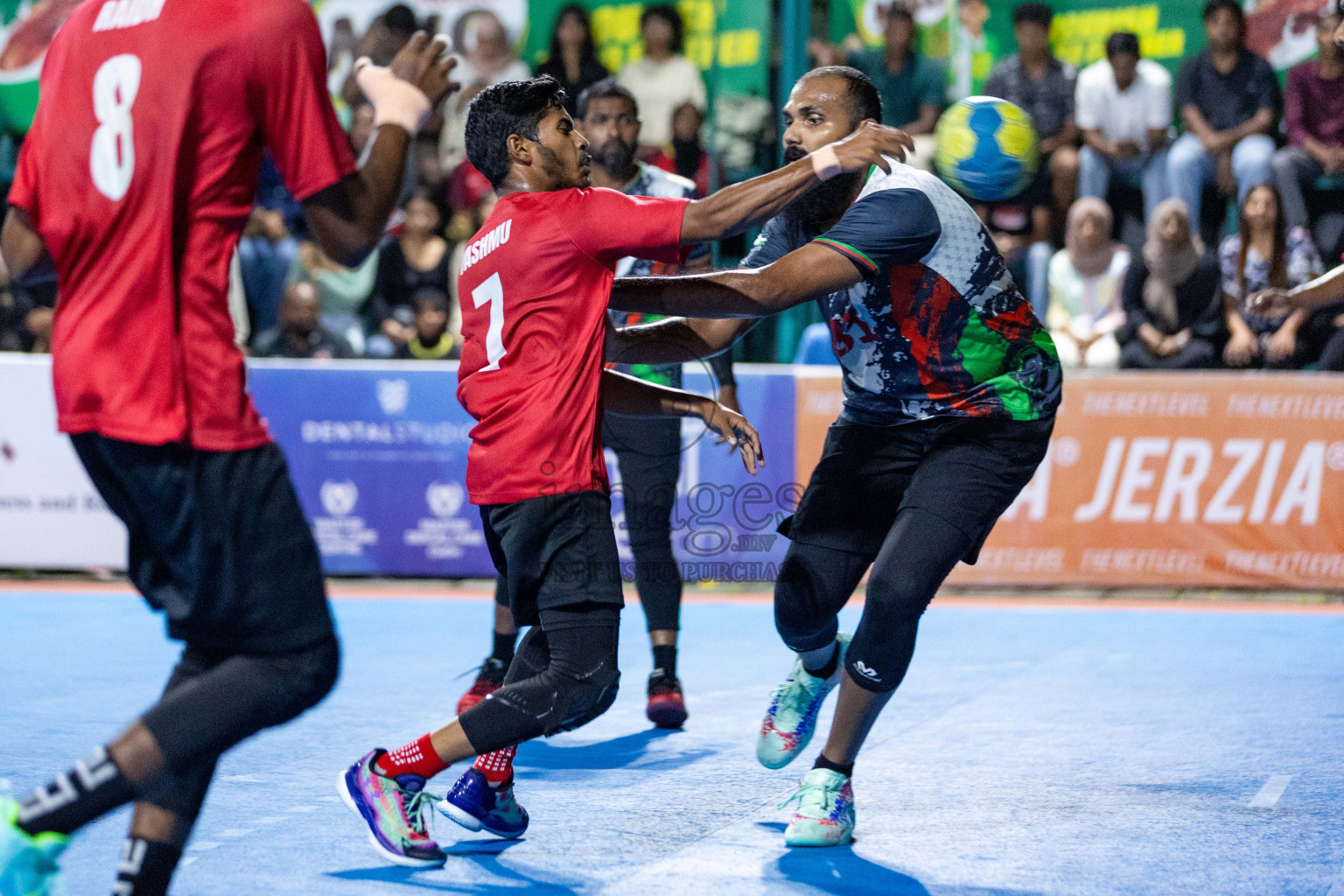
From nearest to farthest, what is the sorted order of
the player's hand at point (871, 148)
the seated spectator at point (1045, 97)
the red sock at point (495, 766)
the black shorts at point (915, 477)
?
the player's hand at point (871, 148) < the red sock at point (495, 766) < the black shorts at point (915, 477) < the seated spectator at point (1045, 97)

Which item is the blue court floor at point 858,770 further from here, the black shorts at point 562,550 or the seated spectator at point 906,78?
the seated spectator at point 906,78

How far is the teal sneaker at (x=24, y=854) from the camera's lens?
2.63 metres

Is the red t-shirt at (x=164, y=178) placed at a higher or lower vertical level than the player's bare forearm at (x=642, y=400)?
higher

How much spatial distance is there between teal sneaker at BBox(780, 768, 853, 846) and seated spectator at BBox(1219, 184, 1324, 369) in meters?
6.91

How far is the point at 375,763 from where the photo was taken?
11.8ft

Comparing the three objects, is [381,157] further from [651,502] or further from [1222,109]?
[1222,109]

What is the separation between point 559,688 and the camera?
11.7 ft

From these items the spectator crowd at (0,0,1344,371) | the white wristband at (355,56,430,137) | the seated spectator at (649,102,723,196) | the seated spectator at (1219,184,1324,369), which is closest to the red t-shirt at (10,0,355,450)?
the white wristband at (355,56,430,137)

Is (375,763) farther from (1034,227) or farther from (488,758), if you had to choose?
(1034,227)

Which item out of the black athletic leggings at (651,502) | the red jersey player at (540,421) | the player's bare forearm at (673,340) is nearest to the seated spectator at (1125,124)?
the black athletic leggings at (651,502)

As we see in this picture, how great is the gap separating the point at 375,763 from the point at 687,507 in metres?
5.03

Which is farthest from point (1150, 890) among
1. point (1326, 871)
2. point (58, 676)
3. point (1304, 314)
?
point (1304, 314)

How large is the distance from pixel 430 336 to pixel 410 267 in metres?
0.79

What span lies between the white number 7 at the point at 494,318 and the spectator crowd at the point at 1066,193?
606 centimetres
